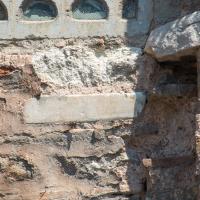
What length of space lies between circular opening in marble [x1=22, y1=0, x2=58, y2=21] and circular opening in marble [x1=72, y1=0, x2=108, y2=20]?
10 centimetres

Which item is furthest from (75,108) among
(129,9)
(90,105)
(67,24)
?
(129,9)

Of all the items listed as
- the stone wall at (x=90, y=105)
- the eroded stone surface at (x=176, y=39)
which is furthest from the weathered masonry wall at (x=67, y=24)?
the eroded stone surface at (x=176, y=39)

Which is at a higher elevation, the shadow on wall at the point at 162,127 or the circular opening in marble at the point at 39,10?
the circular opening in marble at the point at 39,10

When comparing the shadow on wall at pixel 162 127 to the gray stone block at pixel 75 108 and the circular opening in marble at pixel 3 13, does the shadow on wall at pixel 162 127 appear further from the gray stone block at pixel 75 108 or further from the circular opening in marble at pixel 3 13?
the circular opening in marble at pixel 3 13

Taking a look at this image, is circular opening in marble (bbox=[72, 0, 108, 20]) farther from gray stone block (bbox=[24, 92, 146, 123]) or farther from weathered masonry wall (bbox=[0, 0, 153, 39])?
gray stone block (bbox=[24, 92, 146, 123])

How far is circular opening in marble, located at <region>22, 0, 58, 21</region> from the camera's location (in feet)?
9.23

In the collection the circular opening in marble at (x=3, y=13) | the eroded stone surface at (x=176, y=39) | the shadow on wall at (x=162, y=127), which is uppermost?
the circular opening in marble at (x=3, y=13)

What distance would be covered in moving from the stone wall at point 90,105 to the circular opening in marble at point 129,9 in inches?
0.9

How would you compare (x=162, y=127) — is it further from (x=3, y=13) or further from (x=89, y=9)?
(x=3, y=13)

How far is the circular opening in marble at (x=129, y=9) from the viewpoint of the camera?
9.28ft

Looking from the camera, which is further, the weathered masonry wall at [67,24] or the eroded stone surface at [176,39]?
the weathered masonry wall at [67,24]

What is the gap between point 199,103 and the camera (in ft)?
8.27

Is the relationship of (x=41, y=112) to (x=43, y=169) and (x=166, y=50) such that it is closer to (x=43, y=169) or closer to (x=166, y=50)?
(x=43, y=169)

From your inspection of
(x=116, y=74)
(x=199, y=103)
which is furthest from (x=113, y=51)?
(x=199, y=103)
